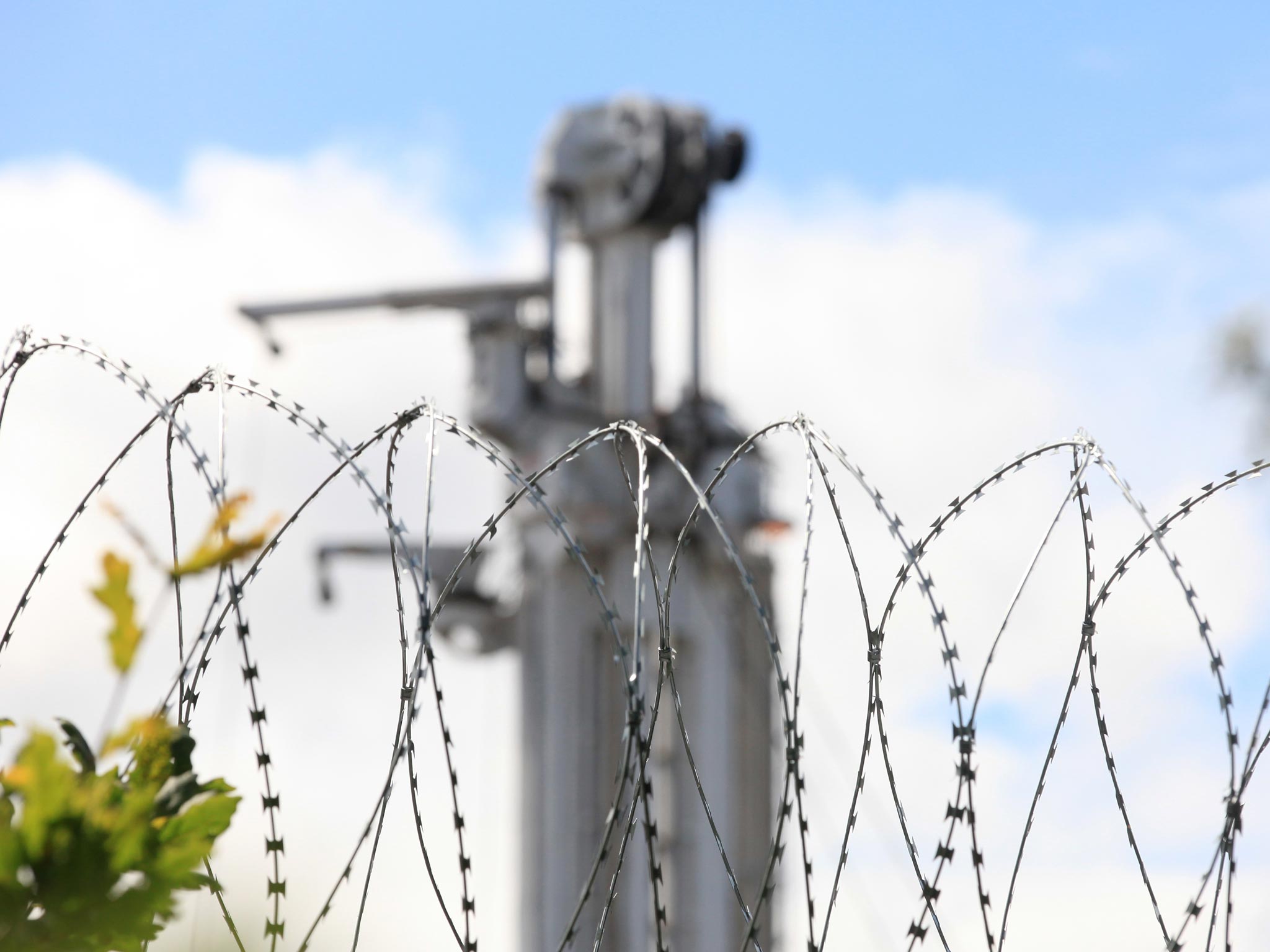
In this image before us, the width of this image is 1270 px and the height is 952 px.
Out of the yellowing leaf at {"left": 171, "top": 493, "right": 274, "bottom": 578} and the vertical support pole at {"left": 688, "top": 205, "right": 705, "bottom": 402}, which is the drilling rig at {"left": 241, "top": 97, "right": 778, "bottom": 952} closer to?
the vertical support pole at {"left": 688, "top": 205, "right": 705, "bottom": 402}

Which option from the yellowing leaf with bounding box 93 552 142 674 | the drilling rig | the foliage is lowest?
the foliage

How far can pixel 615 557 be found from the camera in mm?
22453

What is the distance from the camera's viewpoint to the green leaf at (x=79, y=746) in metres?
4.11

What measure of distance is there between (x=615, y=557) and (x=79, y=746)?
18.3 meters

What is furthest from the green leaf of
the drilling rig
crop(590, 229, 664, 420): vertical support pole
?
crop(590, 229, 664, 420): vertical support pole

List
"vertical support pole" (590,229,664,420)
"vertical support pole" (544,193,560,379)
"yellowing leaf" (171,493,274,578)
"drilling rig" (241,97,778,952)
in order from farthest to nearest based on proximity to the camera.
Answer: "vertical support pole" (544,193,560,379) → "vertical support pole" (590,229,664,420) → "drilling rig" (241,97,778,952) → "yellowing leaf" (171,493,274,578)

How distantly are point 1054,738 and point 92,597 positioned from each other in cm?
440

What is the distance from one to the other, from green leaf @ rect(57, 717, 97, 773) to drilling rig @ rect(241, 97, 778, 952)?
57.0 ft

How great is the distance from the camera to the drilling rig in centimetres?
2222

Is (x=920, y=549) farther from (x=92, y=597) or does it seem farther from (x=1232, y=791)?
(x=92, y=597)

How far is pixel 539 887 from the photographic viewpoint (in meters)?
22.3

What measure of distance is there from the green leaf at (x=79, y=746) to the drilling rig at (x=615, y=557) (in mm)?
17377

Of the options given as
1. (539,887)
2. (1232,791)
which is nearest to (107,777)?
(1232,791)

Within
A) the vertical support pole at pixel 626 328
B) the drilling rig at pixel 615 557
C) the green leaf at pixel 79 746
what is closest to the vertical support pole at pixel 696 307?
the drilling rig at pixel 615 557
